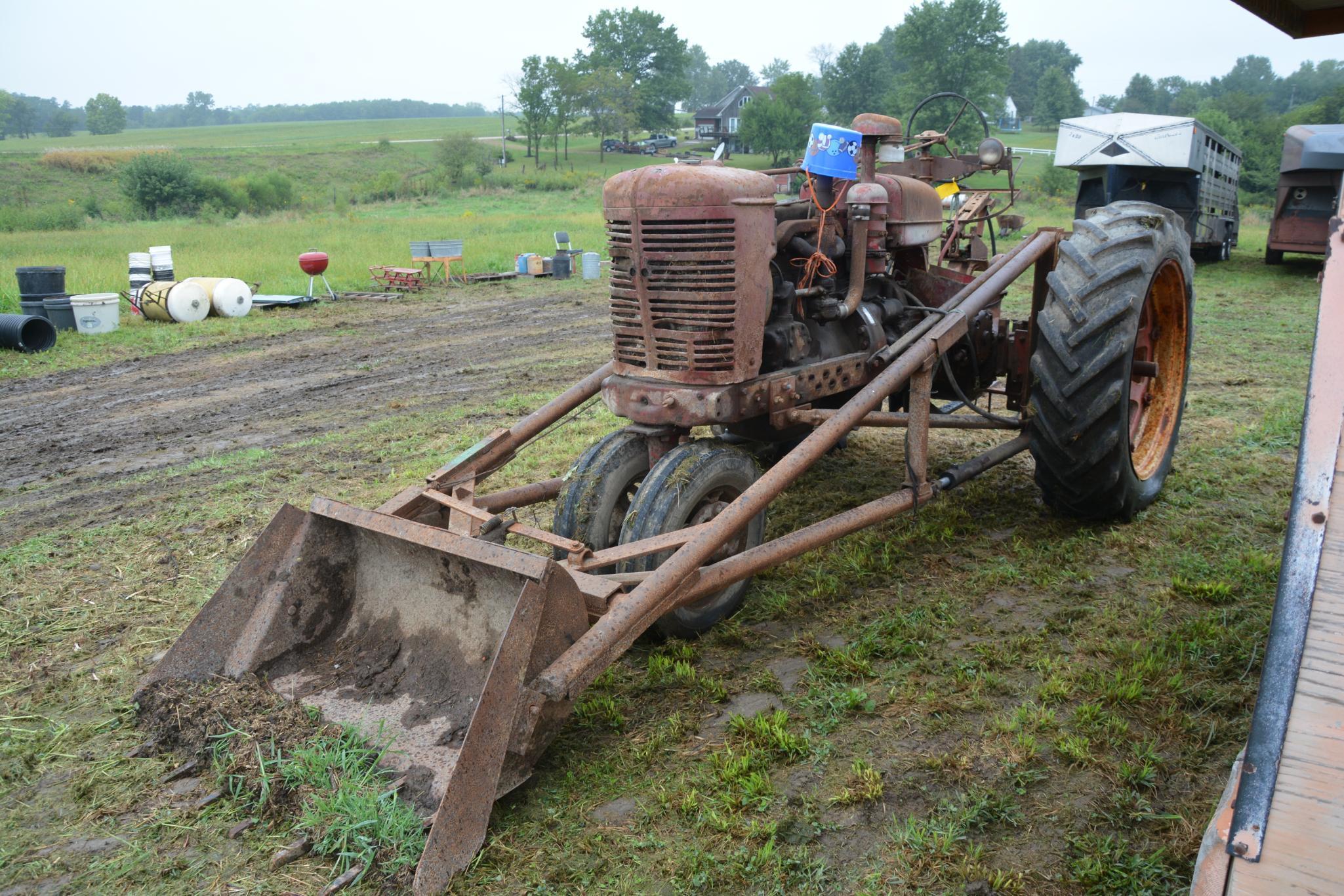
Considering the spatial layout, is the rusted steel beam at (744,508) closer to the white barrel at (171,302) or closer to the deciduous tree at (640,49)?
the white barrel at (171,302)

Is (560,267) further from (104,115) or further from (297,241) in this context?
(104,115)

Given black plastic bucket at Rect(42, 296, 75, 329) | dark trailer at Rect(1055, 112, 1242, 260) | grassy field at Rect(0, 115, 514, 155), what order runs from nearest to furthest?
black plastic bucket at Rect(42, 296, 75, 329) → dark trailer at Rect(1055, 112, 1242, 260) → grassy field at Rect(0, 115, 514, 155)

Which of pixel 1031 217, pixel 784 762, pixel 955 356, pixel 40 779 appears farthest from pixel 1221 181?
A: pixel 40 779

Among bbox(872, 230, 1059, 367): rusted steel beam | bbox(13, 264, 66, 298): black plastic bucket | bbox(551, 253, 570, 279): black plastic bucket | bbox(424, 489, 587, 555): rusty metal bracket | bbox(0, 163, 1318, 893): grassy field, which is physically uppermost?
bbox(872, 230, 1059, 367): rusted steel beam

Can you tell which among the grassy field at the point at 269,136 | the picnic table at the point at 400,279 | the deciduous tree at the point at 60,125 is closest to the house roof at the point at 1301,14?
the picnic table at the point at 400,279

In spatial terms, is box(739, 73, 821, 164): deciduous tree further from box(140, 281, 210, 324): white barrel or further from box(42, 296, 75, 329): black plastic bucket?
box(42, 296, 75, 329): black plastic bucket

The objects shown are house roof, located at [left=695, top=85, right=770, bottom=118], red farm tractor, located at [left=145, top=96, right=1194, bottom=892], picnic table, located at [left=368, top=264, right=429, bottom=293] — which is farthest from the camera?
house roof, located at [left=695, top=85, right=770, bottom=118]

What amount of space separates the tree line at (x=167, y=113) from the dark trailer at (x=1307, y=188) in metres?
115

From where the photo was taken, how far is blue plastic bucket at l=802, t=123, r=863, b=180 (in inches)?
164

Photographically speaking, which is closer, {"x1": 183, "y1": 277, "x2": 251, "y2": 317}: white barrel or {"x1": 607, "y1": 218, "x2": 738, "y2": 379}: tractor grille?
{"x1": 607, "y1": 218, "x2": 738, "y2": 379}: tractor grille

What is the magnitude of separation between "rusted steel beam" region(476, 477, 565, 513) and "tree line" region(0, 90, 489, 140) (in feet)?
387

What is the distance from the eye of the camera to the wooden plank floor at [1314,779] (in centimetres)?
159

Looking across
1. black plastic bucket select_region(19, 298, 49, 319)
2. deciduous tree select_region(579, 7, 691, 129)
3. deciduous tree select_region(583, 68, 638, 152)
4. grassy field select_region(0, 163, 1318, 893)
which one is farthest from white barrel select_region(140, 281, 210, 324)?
deciduous tree select_region(579, 7, 691, 129)

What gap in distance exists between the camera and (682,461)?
11.8 ft
